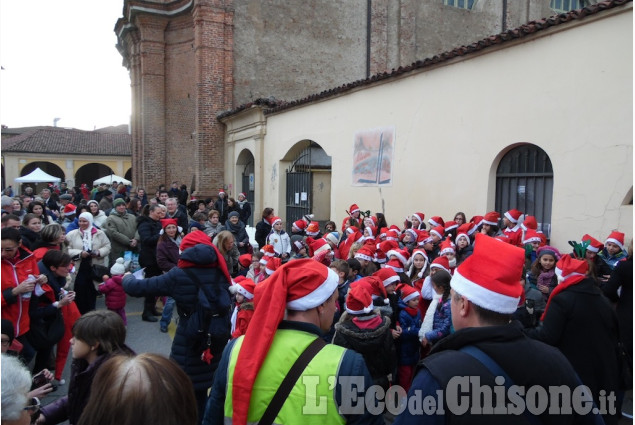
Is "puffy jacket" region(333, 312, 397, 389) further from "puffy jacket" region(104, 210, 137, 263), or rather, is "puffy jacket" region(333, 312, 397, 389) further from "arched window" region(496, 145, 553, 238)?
"puffy jacket" region(104, 210, 137, 263)

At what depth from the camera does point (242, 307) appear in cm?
434

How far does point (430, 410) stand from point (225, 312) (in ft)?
8.90

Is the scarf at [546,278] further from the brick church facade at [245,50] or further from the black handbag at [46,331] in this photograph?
the brick church facade at [245,50]

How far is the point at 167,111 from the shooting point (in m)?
22.0

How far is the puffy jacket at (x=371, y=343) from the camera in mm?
3668

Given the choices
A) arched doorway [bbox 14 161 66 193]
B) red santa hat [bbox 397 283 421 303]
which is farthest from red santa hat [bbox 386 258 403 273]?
arched doorway [bbox 14 161 66 193]

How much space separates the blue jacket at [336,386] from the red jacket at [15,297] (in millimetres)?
2893

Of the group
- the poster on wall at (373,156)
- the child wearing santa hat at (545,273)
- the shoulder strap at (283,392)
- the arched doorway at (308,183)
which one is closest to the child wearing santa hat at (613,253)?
the child wearing santa hat at (545,273)

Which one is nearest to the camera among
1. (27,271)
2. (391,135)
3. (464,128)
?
(27,271)

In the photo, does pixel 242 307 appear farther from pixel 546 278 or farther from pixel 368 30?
pixel 368 30

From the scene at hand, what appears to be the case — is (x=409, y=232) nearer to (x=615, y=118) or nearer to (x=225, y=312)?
(x=615, y=118)

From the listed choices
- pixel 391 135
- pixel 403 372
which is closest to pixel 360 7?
pixel 391 135

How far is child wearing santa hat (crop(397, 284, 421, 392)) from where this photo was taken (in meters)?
4.65

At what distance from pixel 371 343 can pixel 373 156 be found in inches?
324
